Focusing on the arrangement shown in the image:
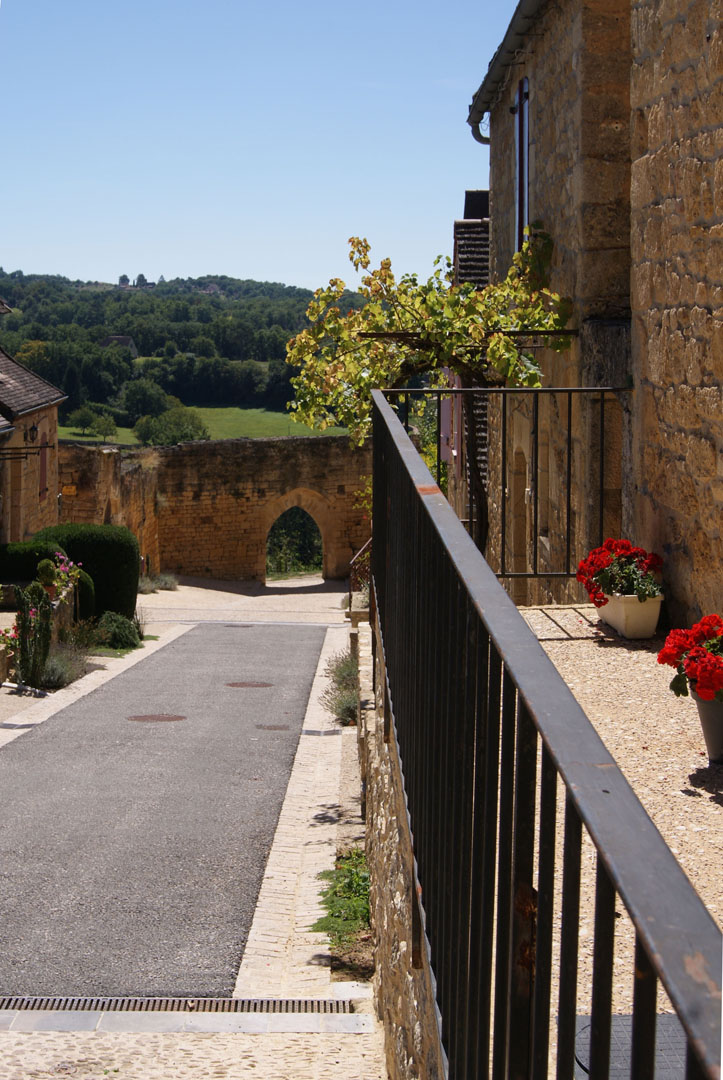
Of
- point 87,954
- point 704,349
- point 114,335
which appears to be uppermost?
point 114,335

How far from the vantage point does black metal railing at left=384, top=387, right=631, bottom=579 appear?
18.4 feet

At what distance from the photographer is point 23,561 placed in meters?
18.4

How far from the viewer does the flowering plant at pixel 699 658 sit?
328 cm

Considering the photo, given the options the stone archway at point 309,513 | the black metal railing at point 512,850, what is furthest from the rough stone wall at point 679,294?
the stone archway at point 309,513

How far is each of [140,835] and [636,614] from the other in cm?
450

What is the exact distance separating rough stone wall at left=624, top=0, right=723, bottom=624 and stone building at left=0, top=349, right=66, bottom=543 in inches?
588

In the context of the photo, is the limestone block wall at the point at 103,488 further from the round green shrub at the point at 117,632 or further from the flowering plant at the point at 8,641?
the flowering plant at the point at 8,641

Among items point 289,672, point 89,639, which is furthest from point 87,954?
point 89,639

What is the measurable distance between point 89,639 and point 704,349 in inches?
570

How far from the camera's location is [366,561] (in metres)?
21.7

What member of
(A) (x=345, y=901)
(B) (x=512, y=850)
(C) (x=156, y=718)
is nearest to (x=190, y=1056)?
(A) (x=345, y=901)

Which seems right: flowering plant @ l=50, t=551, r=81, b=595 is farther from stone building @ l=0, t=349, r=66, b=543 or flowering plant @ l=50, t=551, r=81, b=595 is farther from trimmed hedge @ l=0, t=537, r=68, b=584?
stone building @ l=0, t=349, r=66, b=543

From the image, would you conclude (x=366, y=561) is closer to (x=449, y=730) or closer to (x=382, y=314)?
(x=382, y=314)

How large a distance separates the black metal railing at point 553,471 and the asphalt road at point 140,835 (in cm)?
250
